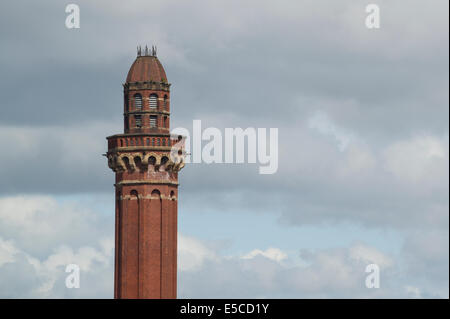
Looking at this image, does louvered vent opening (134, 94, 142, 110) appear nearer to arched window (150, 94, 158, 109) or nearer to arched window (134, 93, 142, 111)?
arched window (134, 93, 142, 111)

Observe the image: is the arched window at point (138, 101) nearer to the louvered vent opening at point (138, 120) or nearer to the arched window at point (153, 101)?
the louvered vent opening at point (138, 120)

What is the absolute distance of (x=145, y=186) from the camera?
17975cm

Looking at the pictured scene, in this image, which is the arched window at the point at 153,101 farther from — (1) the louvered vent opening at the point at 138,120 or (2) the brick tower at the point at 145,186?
(1) the louvered vent opening at the point at 138,120

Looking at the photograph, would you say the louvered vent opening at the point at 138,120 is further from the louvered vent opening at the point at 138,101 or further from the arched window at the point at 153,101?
the arched window at the point at 153,101

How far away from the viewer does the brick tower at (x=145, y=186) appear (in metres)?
180

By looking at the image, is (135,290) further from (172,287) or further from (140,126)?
(140,126)

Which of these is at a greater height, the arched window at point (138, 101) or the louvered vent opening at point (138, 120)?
the arched window at point (138, 101)

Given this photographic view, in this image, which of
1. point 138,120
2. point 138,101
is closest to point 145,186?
point 138,120

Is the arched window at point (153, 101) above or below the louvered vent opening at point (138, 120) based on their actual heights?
above

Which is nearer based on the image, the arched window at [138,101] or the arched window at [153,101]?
the arched window at [138,101]

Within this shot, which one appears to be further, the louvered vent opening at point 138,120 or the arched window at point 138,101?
the louvered vent opening at point 138,120

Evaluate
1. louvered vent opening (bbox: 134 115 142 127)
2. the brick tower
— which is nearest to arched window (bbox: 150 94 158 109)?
the brick tower

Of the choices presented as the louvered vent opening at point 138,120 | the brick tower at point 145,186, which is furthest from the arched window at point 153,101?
the louvered vent opening at point 138,120
